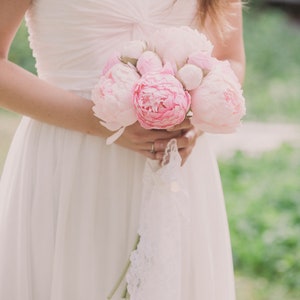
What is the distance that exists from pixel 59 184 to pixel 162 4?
652 millimetres

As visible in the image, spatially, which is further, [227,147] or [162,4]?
[227,147]

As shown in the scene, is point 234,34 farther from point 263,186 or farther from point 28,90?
point 263,186

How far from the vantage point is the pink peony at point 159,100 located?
2201 mm

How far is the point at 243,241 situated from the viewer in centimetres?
528

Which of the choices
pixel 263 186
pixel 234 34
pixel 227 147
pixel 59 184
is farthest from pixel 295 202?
pixel 59 184

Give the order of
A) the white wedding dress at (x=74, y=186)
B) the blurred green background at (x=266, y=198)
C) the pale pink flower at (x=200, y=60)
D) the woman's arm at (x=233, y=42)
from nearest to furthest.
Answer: the pale pink flower at (x=200, y=60)
the white wedding dress at (x=74, y=186)
the woman's arm at (x=233, y=42)
the blurred green background at (x=266, y=198)

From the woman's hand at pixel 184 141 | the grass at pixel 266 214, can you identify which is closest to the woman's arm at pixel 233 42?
the woman's hand at pixel 184 141

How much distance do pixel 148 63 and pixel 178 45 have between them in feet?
0.35

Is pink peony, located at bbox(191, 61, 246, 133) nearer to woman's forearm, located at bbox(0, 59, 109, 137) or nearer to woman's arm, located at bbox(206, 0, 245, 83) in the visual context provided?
woman's forearm, located at bbox(0, 59, 109, 137)

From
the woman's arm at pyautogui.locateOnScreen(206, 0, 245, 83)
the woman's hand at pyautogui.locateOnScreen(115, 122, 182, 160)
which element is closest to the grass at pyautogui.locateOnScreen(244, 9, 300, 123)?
the woman's arm at pyautogui.locateOnScreen(206, 0, 245, 83)

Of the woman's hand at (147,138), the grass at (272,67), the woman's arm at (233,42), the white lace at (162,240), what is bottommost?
the white lace at (162,240)

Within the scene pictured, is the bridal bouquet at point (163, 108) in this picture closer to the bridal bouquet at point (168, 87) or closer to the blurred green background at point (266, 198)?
the bridal bouquet at point (168, 87)

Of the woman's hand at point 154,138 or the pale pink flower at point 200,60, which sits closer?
the pale pink flower at point 200,60

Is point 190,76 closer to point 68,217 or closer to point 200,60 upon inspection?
point 200,60
